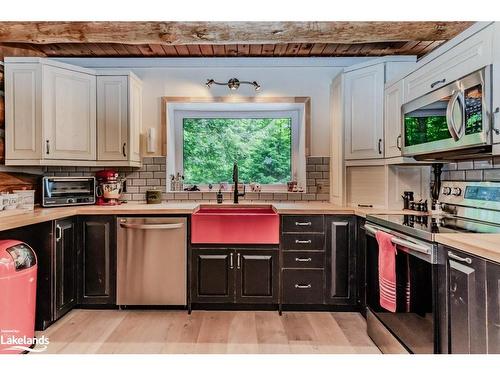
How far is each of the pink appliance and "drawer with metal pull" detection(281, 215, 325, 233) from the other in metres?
1.78

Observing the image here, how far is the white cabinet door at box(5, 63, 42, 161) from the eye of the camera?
108 inches

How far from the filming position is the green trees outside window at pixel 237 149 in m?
3.61

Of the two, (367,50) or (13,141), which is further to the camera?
(367,50)

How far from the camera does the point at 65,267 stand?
2566 millimetres

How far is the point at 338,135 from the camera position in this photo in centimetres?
310

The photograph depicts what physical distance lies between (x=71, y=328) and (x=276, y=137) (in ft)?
8.40

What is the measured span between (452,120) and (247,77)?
2119mm

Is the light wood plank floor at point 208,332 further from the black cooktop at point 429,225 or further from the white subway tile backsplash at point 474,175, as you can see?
the white subway tile backsplash at point 474,175

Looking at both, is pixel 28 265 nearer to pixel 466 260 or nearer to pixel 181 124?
pixel 181 124

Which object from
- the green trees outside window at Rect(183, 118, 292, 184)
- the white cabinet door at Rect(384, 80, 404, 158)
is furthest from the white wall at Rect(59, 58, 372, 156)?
the white cabinet door at Rect(384, 80, 404, 158)

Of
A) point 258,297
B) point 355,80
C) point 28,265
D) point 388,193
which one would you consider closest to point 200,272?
point 258,297

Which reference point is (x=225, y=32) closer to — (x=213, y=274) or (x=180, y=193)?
(x=180, y=193)

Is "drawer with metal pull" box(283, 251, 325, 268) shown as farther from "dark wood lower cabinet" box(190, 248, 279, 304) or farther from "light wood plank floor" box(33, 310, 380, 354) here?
"light wood plank floor" box(33, 310, 380, 354)

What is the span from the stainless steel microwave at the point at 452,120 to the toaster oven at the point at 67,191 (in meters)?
2.73
